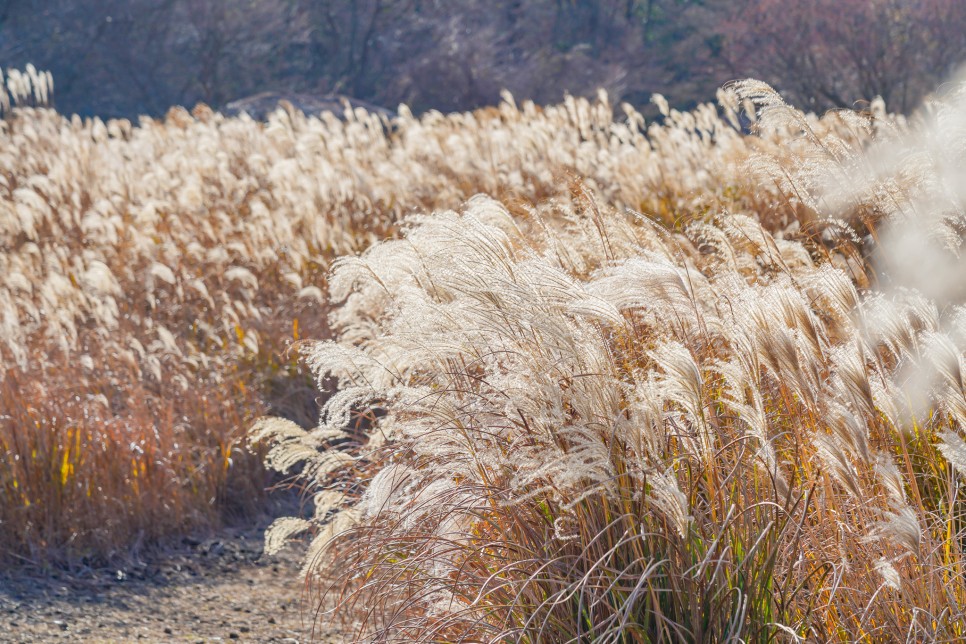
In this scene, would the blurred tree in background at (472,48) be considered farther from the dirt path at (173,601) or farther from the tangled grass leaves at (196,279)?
the dirt path at (173,601)

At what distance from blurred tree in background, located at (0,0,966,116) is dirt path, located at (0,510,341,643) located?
14.4 metres

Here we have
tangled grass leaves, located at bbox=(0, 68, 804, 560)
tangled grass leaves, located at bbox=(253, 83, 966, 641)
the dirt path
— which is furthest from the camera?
tangled grass leaves, located at bbox=(0, 68, 804, 560)

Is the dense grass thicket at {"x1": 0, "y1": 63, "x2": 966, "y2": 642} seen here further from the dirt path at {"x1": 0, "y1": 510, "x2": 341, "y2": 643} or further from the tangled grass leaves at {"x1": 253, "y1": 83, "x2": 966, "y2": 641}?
the dirt path at {"x1": 0, "y1": 510, "x2": 341, "y2": 643}

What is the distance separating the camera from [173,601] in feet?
14.4

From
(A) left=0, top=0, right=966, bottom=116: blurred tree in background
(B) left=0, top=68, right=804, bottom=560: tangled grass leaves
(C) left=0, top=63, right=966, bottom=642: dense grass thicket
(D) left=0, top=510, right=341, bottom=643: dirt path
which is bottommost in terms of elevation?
(D) left=0, top=510, right=341, bottom=643: dirt path

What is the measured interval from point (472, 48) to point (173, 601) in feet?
74.1

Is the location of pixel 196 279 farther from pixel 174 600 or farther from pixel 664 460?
pixel 664 460

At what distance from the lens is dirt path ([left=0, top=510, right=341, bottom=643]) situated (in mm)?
3943

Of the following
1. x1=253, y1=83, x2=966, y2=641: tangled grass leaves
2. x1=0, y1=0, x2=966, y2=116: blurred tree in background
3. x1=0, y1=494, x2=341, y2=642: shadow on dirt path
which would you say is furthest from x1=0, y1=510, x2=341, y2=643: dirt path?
x1=0, y1=0, x2=966, y2=116: blurred tree in background

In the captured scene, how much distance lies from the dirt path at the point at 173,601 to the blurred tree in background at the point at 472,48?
14439 mm

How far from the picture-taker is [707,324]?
272cm

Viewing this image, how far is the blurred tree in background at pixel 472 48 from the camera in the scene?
1906 centimetres

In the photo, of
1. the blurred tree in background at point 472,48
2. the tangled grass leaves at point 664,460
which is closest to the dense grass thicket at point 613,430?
the tangled grass leaves at point 664,460

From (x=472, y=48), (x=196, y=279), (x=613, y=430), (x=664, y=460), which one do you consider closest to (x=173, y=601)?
(x=664, y=460)
